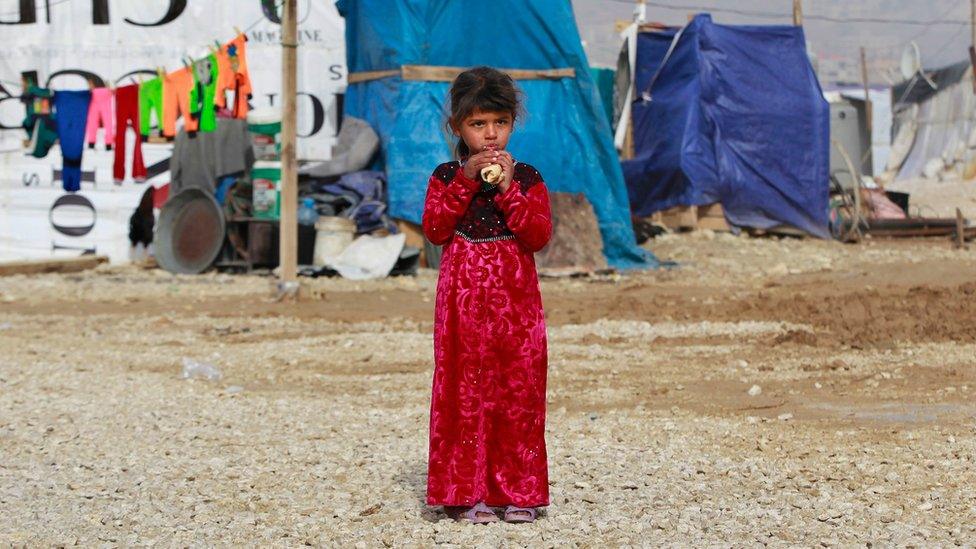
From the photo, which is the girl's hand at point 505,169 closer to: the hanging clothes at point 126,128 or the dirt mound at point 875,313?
the dirt mound at point 875,313

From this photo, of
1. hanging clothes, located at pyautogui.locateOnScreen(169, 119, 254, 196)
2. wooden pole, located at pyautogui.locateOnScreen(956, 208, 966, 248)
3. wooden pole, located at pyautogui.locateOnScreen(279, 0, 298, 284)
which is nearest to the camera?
wooden pole, located at pyautogui.locateOnScreen(279, 0, 298, 284)

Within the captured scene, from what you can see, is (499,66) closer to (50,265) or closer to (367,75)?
(367,75)

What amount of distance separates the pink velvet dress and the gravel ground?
0.59 feet

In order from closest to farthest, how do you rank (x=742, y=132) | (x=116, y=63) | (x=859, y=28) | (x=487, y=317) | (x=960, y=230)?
(x=487, y=317)
(x=116, y=63)
(x=960, y=230)
(x=742, y=132)
(x=859, y=28)

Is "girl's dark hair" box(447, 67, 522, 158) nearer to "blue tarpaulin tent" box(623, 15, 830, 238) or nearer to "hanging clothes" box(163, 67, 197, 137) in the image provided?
"hanging clothes" box(163, 67, 197, 137)

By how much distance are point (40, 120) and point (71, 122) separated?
382 mm

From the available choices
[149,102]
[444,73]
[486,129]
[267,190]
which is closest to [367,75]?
[444,73]

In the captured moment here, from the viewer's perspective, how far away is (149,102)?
14906 millimetres

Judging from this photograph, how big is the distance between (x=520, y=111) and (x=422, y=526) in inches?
49.4

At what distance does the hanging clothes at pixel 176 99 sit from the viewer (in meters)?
14.5

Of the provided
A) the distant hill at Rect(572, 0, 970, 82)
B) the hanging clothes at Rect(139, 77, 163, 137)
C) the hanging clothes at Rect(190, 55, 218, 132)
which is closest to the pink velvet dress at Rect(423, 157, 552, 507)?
the hanging clothes at Rect(190, 55, 218, 132)

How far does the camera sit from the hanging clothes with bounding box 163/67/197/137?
14.5 metres

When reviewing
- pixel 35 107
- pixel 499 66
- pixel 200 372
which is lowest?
pixel 200 372

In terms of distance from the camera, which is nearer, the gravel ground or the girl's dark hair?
the girl's dark hair
